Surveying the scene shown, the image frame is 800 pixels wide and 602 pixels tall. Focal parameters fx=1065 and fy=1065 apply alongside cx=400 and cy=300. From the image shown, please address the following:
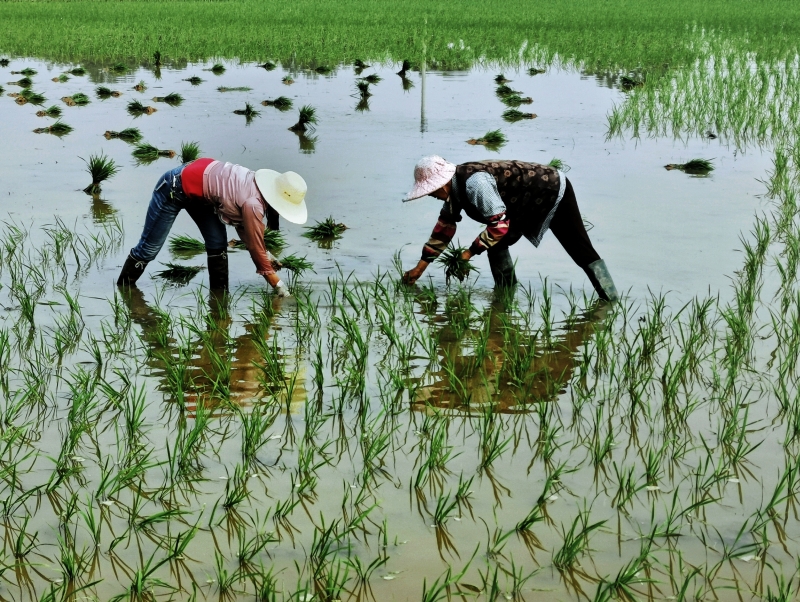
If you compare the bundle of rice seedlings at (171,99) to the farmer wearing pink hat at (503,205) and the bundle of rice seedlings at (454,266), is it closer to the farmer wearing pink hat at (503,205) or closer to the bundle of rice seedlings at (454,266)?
the bundle of rice seedlings at (454,266)

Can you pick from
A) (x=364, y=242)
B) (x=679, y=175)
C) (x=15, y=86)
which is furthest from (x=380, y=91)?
(x=364, y=242)

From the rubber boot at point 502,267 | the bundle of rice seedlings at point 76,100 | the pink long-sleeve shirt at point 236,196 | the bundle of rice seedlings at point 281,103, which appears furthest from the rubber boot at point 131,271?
the bundle of rice seedlings at point 76,100

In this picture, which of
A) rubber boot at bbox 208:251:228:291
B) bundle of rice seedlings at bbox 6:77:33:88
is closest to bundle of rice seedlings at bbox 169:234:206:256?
rubber boot at bbox 208:251:228:291

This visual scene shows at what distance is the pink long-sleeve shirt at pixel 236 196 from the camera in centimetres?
523

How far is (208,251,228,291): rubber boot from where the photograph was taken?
570 centimetres

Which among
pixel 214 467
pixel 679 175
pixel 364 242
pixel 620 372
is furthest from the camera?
pixel 679 175

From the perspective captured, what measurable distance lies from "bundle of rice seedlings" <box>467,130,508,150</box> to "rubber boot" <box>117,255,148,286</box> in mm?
4921

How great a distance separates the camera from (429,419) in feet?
13.1

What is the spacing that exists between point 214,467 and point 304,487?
1.22 ft

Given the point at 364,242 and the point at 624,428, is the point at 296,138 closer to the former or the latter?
the point at 364,242

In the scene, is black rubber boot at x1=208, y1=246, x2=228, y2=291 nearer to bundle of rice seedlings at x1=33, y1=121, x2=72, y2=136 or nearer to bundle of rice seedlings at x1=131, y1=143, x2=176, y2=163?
bundle of rice seedlings at x1=131, y1=143, x2=176, y2=163

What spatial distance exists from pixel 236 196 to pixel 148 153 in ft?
15.0

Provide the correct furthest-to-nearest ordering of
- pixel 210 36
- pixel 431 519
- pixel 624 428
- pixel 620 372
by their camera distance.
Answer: pixel 210 36 < pixel 620 372 < pixel 624 428 < pixel 431 519

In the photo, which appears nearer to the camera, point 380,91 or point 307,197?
point 307,197
